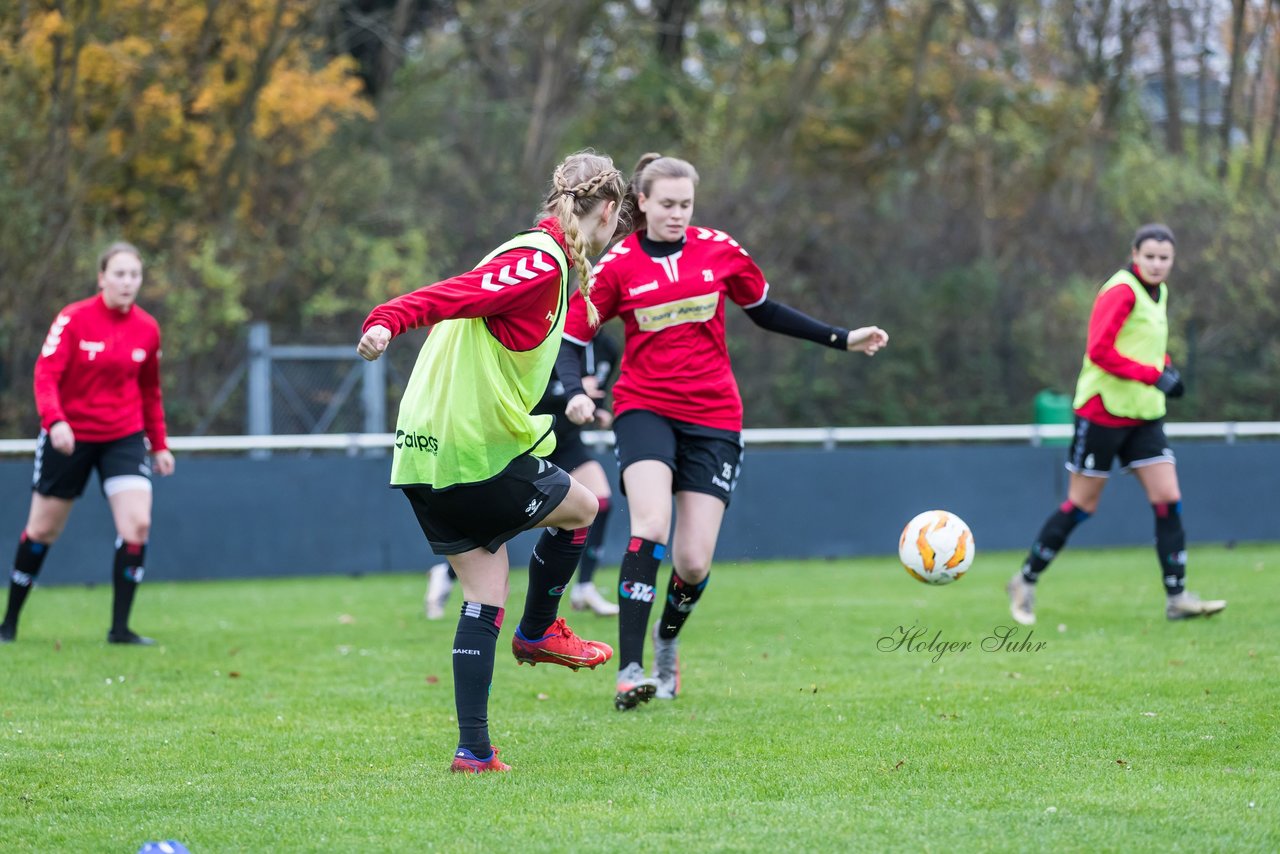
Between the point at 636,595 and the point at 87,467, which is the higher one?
the point at 87,467

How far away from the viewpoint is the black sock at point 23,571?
844 cm

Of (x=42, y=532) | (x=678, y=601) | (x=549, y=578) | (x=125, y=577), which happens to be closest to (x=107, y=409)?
(x=42, y=532)

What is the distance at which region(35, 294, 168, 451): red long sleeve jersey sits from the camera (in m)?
8.05

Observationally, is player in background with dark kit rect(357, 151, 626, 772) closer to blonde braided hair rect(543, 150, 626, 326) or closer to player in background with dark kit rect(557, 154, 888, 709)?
blonde braided hair rect(543, 150, 626, 326)

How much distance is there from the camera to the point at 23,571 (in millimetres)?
8516

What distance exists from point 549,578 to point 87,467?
12.9 feet

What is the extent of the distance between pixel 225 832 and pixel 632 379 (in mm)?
2786

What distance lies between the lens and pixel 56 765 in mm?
5047

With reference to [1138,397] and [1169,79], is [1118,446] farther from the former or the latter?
[1169,79]

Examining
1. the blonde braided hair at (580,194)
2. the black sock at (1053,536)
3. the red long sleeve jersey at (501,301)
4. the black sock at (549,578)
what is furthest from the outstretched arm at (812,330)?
the black sock at (1053,536)

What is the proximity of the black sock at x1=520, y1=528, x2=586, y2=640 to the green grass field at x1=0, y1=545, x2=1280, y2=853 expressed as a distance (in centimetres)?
43

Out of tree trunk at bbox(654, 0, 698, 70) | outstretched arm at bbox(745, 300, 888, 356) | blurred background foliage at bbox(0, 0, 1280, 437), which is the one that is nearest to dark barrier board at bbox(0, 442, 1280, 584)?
blurred background foliage at bbox(0, 0, 1280, 437)

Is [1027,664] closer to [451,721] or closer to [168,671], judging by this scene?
[451,721]

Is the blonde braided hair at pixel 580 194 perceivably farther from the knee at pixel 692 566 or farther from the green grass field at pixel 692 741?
the green grass field at pixel 692 741
